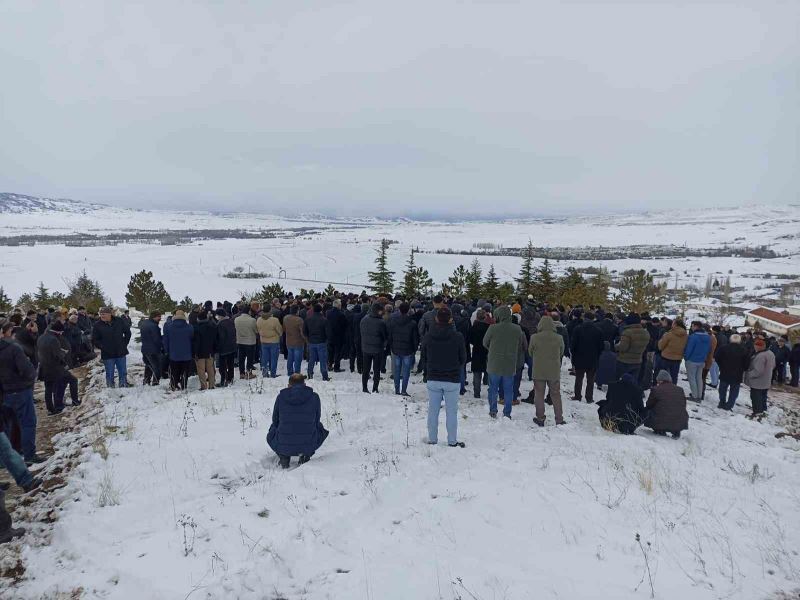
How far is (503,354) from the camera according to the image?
881cm

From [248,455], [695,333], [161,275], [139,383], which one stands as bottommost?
[161,275]

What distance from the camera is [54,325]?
364 inches

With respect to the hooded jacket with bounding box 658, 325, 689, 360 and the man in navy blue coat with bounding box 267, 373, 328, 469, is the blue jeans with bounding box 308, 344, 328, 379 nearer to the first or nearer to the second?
the man in navy blue coat with bounding box 267, 373, 328, 469

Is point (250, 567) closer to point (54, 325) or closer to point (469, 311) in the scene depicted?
point (54, 325)

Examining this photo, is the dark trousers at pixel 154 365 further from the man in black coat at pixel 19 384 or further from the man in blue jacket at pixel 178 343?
the man in black coat at pixel 19 384

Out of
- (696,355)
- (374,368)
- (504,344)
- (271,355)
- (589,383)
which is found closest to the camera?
(504,344)

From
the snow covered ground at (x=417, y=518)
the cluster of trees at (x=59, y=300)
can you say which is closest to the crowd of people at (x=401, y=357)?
the snow covered ground at (x=417, y=518)

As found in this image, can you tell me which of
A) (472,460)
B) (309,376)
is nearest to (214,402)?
(309,376)

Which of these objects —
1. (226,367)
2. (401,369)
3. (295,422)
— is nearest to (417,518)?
(295,422)

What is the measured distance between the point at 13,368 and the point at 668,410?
10.5 m

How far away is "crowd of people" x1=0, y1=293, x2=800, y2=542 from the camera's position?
22.6 ft

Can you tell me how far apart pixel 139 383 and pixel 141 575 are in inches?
352

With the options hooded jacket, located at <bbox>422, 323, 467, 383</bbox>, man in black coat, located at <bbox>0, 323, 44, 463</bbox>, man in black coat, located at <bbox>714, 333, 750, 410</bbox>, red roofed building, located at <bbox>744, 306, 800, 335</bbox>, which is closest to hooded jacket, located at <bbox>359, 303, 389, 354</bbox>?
hooded jacket, located at <bbox>422, 323, 467, 383</bbox>

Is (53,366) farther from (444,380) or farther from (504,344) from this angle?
(504,344)
